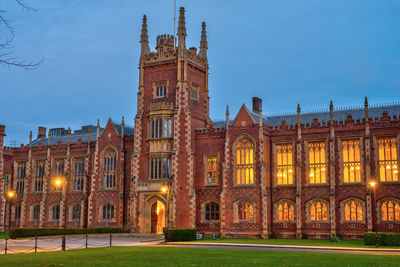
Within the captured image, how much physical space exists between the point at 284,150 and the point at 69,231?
22068mm

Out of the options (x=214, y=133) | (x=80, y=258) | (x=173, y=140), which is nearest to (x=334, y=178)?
(x=214, y=133)

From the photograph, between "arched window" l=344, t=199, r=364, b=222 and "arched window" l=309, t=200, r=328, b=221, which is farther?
"arched window" l=309, t=200, r=328, b=221

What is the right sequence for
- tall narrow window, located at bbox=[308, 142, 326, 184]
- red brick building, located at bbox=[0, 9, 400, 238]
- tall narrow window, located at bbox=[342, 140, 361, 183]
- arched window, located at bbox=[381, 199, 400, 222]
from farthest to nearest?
tall narrow window, located at bbox=[308, 142, 326, 184]
tall narrow window, located at bbox=[342, 140, 361, 183]
red brick building, located at bbox=[0, 9, 400, 238]
arched window, located at bbox=[381, 199, 400, 222]

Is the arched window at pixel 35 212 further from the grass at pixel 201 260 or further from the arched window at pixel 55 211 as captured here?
the grass at pixel 201 260

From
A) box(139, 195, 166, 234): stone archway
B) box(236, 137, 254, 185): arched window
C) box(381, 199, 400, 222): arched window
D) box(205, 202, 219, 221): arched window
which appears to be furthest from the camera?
box(139, 195, 166, 234): stone archway

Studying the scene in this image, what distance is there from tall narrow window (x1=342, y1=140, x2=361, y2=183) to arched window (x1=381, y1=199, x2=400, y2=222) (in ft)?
10.1

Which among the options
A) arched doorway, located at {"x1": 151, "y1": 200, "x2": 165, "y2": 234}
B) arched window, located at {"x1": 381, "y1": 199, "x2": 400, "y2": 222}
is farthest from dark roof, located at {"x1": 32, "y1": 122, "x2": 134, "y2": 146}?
arched window, located at {"x1": 381, "y1": 199, "x2": 400, "y2": 222}

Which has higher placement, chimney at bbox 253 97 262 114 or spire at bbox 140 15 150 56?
spire at bbox 140 15 150 56

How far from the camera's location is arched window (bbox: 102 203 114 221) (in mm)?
52719

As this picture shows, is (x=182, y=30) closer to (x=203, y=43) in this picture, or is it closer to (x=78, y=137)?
(x=203, y=43)

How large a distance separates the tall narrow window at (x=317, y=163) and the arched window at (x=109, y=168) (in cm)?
2179

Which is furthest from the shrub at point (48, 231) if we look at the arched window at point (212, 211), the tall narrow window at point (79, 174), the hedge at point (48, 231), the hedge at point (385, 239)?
the hedge at point (385, 239)

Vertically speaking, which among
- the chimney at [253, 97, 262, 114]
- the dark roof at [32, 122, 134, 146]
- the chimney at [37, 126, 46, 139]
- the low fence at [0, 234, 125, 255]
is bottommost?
the low fence at [0, 234, 125, 255]

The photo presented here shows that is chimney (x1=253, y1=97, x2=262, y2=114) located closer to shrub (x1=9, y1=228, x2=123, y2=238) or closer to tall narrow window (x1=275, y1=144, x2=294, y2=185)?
tall narrow window (x1=275, y1=144, x2=294, y2=185)
